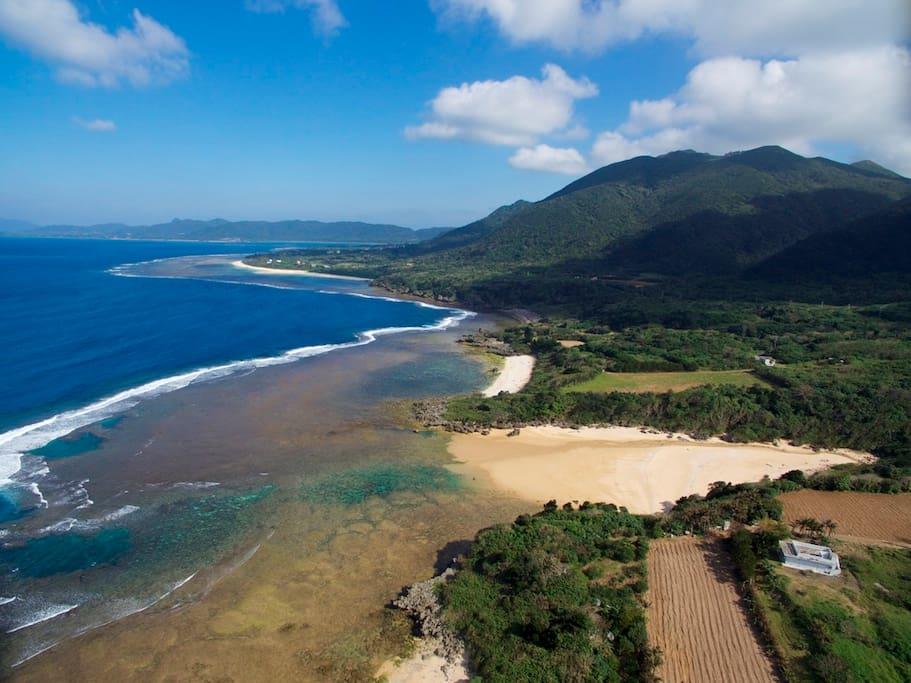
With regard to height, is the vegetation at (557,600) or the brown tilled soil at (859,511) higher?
the brown tilled soil at (859,511)

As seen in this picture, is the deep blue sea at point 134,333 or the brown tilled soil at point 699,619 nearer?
the brown tilled soil at point 699,619

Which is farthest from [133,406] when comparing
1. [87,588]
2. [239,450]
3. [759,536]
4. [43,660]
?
[759,536]

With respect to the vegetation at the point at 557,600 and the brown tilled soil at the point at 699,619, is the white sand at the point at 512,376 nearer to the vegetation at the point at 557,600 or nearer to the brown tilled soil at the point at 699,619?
the vegetation at the point at 557,600

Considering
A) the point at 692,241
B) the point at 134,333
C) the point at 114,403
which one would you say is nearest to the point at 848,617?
the point at 114,403

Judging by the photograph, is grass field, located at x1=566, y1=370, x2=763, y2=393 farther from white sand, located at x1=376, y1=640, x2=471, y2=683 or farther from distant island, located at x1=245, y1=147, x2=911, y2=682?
white sand, located at x1=376, y1=640, x2=471, y2=683

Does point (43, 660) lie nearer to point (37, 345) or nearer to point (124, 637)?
point (124, 637)

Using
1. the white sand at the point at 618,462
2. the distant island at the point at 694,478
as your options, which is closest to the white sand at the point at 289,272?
the distant island at the point at 694,478
